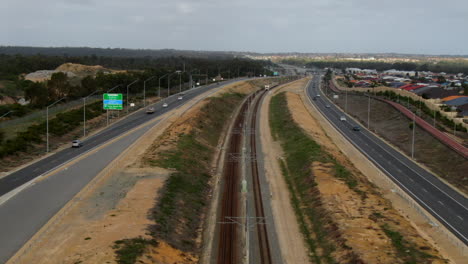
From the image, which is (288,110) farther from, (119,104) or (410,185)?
(410,185)

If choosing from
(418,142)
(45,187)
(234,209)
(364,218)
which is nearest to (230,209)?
(234,209)

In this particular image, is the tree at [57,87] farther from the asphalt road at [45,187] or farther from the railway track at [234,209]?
the railway track at [234,209]

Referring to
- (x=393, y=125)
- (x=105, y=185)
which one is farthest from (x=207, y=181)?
(x=393, y=125)

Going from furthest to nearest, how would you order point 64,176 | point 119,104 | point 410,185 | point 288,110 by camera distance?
point 288,110 → point 119,104 → point 410,185 → point 64,176

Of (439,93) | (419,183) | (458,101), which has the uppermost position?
(439,93)

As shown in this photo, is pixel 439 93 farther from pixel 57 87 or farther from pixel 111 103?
pixel 57 87

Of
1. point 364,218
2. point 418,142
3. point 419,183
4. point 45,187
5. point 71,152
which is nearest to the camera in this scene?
point 364,218

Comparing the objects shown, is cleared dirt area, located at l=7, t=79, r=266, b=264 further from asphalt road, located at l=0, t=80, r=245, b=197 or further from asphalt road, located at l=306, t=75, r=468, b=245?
asphalt road, located at l=306, t=75, r=468, b=245
